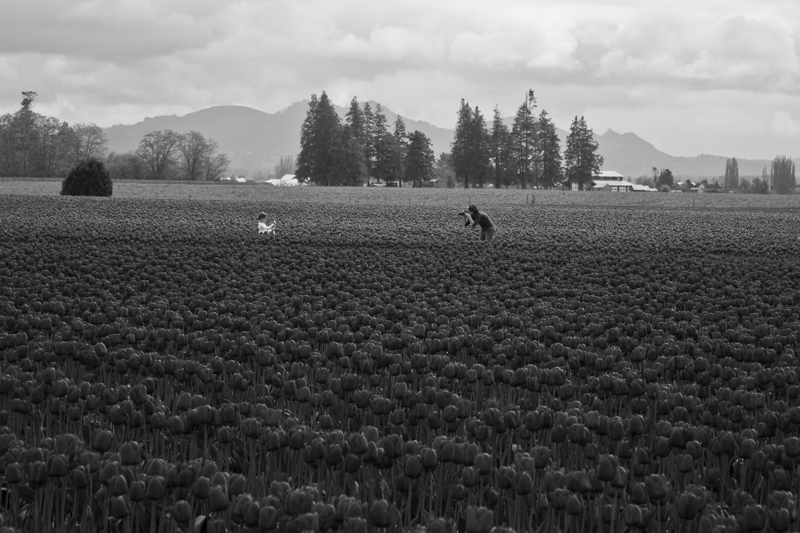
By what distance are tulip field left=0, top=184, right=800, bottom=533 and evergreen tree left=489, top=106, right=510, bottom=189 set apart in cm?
10636

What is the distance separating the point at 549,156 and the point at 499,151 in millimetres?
8483

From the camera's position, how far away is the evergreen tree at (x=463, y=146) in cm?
11994

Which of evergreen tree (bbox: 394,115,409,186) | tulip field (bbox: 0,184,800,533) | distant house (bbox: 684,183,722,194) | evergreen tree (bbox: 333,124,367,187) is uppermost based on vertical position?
evergreen tree (bbox: 394,115,409,186)

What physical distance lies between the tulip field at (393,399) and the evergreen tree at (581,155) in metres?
114

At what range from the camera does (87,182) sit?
48.7 meters

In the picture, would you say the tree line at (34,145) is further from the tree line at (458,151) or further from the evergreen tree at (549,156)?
the evergreen tree at (549,156)

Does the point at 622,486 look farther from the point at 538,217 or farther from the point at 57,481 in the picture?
the point at 538,217

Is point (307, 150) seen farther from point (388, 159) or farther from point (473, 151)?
point (473, 151)

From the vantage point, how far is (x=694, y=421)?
560cm

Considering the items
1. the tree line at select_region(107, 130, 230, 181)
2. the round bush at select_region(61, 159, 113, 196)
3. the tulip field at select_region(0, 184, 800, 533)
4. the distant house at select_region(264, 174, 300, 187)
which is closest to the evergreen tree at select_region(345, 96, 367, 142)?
the distant house at select_region(264, 174, 300, 187)

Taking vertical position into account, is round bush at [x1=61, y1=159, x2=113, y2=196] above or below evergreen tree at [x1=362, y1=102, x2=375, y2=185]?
below

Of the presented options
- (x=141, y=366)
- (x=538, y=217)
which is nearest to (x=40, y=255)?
(x=141, y=366)

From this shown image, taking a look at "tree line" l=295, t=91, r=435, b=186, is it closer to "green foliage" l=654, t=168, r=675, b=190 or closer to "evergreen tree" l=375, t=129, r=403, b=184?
"evergreen tree" l=375, t=129, r=403, b=184

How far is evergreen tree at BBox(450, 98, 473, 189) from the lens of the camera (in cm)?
11994
